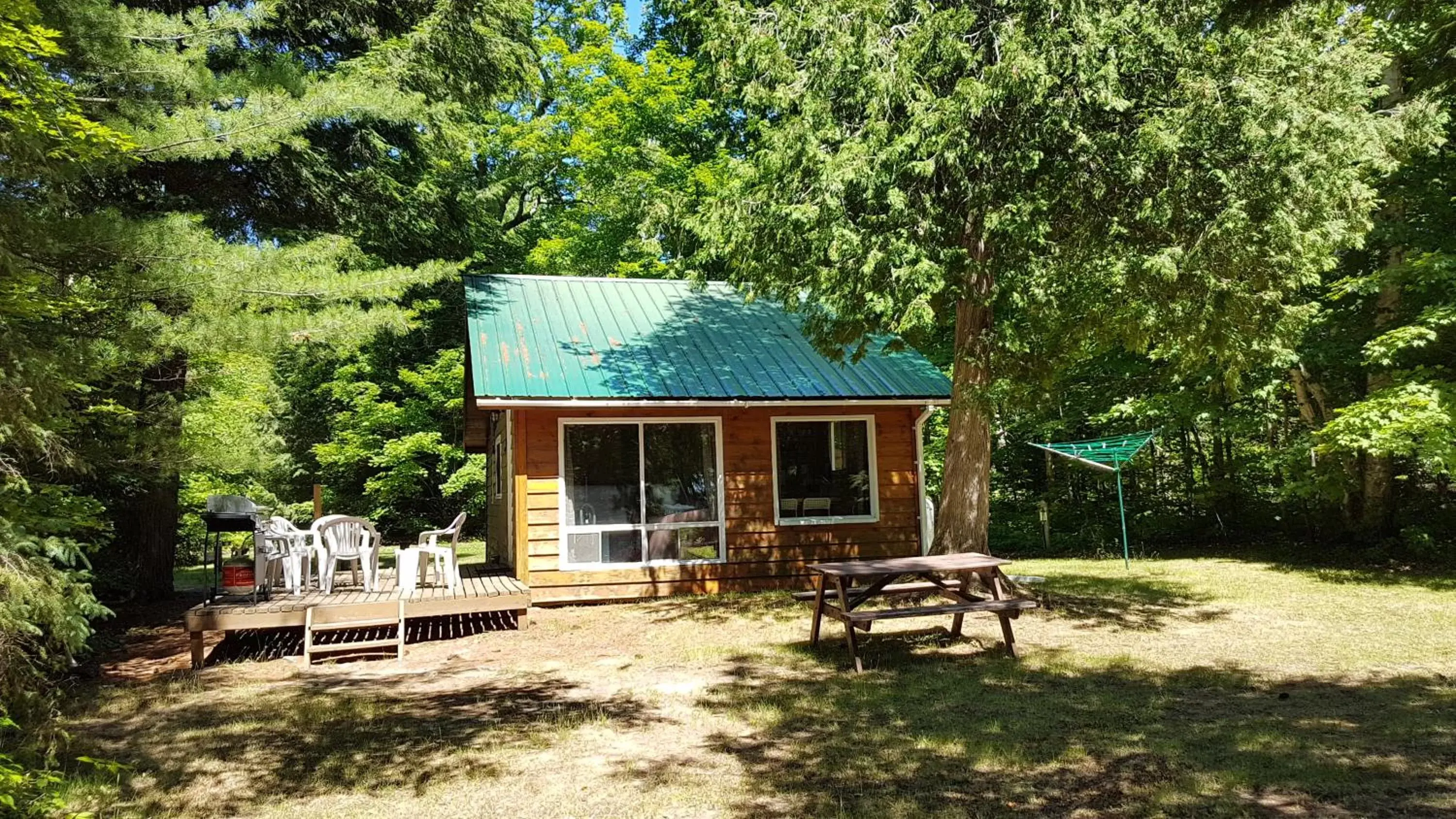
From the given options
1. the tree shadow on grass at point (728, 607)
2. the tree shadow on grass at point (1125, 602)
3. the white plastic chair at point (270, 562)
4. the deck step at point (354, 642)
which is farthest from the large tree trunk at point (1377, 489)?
the white plastic chair at point (270, 562)

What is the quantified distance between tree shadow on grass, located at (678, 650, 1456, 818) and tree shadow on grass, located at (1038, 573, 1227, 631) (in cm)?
233

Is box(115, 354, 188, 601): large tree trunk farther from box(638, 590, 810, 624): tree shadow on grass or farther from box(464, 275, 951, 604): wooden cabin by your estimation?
box(638, 590, 810, 624): tree shadow on grass

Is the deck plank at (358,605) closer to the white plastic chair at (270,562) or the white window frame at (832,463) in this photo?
the white plastic chair at (270,562)

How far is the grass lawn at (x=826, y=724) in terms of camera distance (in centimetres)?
424

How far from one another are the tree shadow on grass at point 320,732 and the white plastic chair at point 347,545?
2361mm

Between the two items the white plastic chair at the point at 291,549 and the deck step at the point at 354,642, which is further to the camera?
the white plastic chair at the point at 291,549

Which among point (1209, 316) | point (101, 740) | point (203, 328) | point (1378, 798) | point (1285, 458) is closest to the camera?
point (1378, 798)

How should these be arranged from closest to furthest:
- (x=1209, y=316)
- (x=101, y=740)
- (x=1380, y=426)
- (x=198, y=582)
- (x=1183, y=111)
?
(x=101, y=740) → (x=1183, y=111) → (x=1209, y=316) → (x=1380, y=426) → (x=198, y=582)

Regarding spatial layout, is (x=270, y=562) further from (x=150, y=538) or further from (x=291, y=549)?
(x=150, y=538)

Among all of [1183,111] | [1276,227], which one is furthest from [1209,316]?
[1183,111]

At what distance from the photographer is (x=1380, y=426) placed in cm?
1063

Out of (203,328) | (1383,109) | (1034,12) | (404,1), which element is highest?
(404,1)

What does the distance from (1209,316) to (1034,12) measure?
3.55 metres

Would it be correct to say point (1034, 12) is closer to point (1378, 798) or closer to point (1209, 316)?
point (1209, 316)
